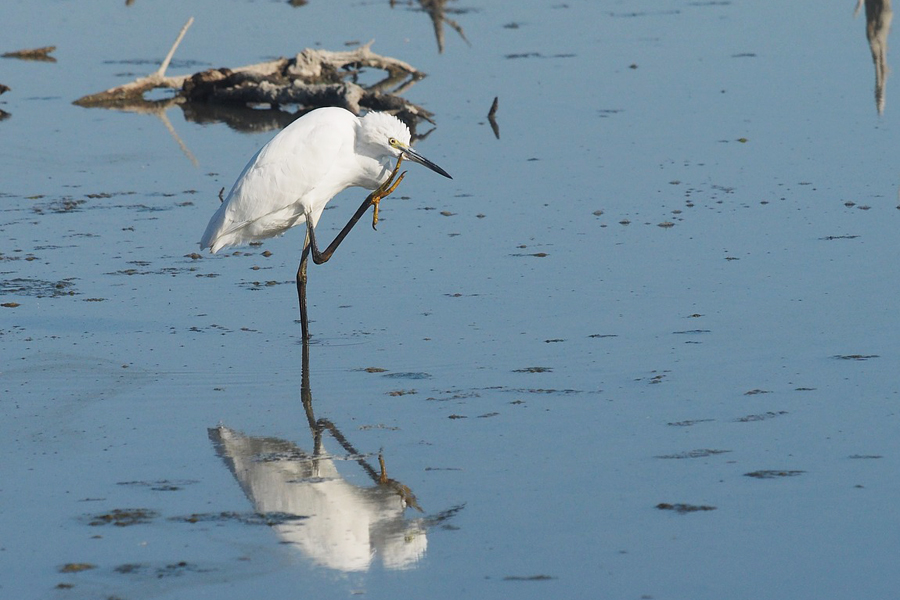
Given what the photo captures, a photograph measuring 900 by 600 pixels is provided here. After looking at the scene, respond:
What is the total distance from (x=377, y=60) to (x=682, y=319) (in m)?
7.69

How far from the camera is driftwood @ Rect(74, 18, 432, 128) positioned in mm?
13406

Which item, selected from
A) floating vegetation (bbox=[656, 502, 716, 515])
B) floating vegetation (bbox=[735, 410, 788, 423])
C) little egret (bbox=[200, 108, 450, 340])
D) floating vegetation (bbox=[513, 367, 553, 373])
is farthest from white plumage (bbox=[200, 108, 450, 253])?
floating vegetation (bbox=[656, 502, 716, 515])

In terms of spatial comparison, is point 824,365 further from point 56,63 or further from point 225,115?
point 56,63

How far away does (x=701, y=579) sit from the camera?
4.67 metres

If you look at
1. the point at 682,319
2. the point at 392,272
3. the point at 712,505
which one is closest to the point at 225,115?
the point at 392,272

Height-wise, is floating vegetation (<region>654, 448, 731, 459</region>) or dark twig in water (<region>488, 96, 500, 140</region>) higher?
dark twig in water (<region>488, 96, 500, 140</region>)

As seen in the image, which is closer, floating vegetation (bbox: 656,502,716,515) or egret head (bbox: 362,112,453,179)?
floating vegetation (bbox: 656,502,716,515)

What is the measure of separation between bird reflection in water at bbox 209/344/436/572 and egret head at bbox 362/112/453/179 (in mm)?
2034

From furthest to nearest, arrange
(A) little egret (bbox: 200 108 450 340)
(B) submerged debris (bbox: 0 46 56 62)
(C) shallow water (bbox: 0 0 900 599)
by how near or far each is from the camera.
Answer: (B) submerged debris (bbox: 0 46 56 62)
(A) little egret (bbox: 200 108 450 340)
(C) shallow water (bbox: 0 0 900 599)

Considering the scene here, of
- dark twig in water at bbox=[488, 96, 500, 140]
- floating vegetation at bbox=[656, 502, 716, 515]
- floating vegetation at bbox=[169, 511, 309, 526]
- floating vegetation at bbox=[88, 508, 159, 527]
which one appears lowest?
floating vegetation at bbox=[656, 502, 716, 515]

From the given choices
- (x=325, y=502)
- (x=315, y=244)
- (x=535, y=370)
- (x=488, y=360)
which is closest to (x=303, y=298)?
(x=315, y=244)

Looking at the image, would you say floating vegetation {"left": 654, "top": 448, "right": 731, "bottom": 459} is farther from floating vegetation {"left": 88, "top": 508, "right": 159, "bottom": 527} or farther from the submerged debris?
the submerged debris

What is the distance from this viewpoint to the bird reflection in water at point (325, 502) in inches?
198

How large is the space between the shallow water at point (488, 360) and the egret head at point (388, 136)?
3.24 feet
